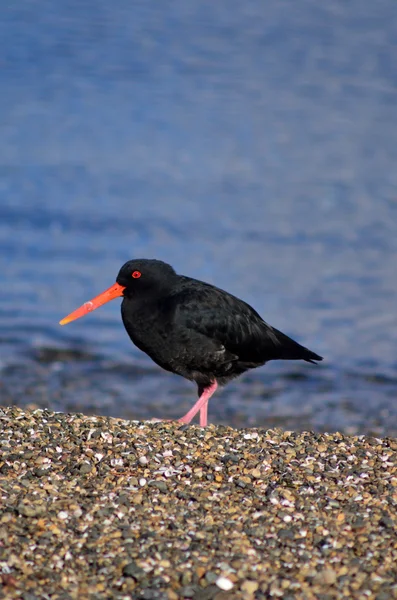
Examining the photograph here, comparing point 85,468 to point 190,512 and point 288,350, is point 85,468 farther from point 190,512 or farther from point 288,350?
point 288,350

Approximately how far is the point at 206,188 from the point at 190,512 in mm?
9232

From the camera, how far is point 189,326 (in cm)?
625

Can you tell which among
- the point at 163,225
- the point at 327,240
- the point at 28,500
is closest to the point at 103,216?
the point at 163,225

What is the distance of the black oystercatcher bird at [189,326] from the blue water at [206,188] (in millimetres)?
1533

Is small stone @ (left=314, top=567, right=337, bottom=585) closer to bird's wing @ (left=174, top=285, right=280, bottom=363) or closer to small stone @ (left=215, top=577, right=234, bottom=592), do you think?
small stone @ (left=215, top=577, right=234, bottom=592)

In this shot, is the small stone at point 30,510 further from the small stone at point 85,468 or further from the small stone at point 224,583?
the small stone at point 224,583

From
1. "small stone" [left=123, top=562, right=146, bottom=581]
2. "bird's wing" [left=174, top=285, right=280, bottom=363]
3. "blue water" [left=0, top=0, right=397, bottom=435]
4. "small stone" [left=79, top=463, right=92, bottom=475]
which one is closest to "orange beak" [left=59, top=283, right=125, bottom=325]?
"bird's wing" [left=174, top=285, right=280, bottom=363]

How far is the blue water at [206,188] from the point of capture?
8.88 metres

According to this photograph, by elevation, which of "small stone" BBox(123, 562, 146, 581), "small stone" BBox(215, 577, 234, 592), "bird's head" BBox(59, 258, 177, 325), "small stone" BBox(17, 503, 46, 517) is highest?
"bird's head" BBox(59, 258, 177, 325)

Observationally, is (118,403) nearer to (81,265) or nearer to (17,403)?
(17,403)

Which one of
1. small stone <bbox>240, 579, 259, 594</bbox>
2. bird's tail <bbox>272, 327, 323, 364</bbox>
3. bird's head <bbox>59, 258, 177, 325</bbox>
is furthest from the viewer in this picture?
bird's tail <bbox>272, 327, 323, 364</bbox>

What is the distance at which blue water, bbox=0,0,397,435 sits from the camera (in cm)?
888

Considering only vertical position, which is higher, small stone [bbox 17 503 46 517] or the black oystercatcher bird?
the black oystercatcher bird

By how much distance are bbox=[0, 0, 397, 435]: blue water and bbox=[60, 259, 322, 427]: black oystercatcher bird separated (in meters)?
1.53
